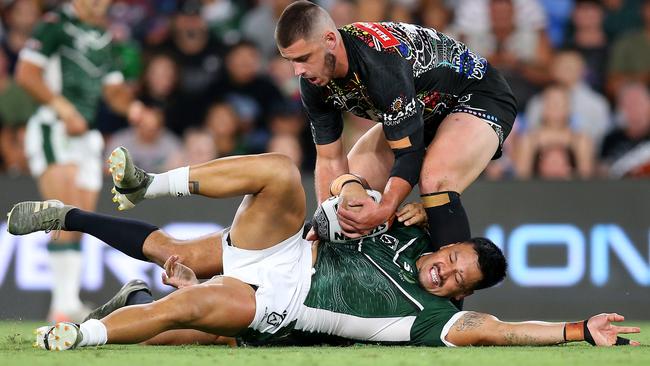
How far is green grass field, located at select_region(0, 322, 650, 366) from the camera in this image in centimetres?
512

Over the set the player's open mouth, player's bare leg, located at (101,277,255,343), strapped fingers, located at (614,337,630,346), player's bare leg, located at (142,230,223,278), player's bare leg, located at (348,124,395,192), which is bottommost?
strapped fingers, located at (614,337,630,346)

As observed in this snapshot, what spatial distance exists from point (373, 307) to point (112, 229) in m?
1.56

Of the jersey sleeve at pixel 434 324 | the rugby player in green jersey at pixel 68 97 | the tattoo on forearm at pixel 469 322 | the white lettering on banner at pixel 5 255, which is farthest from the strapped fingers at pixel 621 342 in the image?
the white lettering on banner at pixel 5 255

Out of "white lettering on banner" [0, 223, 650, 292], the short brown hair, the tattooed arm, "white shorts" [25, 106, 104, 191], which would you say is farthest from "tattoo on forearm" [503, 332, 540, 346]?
"white shorts" [25, 106, 104, 191]

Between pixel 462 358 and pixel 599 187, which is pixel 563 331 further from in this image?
pixel 599 187

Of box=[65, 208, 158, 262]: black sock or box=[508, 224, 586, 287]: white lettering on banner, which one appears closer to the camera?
box=[65, 208, 158, 262]: black sock

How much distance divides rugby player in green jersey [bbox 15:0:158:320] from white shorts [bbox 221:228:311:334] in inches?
138

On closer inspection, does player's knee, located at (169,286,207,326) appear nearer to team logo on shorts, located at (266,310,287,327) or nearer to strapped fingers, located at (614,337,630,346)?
team logo on shorts, located at (266,310,287,327)

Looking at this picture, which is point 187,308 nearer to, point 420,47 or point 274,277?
point 274,277

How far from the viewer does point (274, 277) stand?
5.88 m

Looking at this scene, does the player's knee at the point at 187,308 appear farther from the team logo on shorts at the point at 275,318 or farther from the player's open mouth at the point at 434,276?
the player's open mouth at the point at 434,276

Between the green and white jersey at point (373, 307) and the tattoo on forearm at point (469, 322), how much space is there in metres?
0.04

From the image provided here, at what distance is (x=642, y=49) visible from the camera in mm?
11414

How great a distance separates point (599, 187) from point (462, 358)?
4674mm
